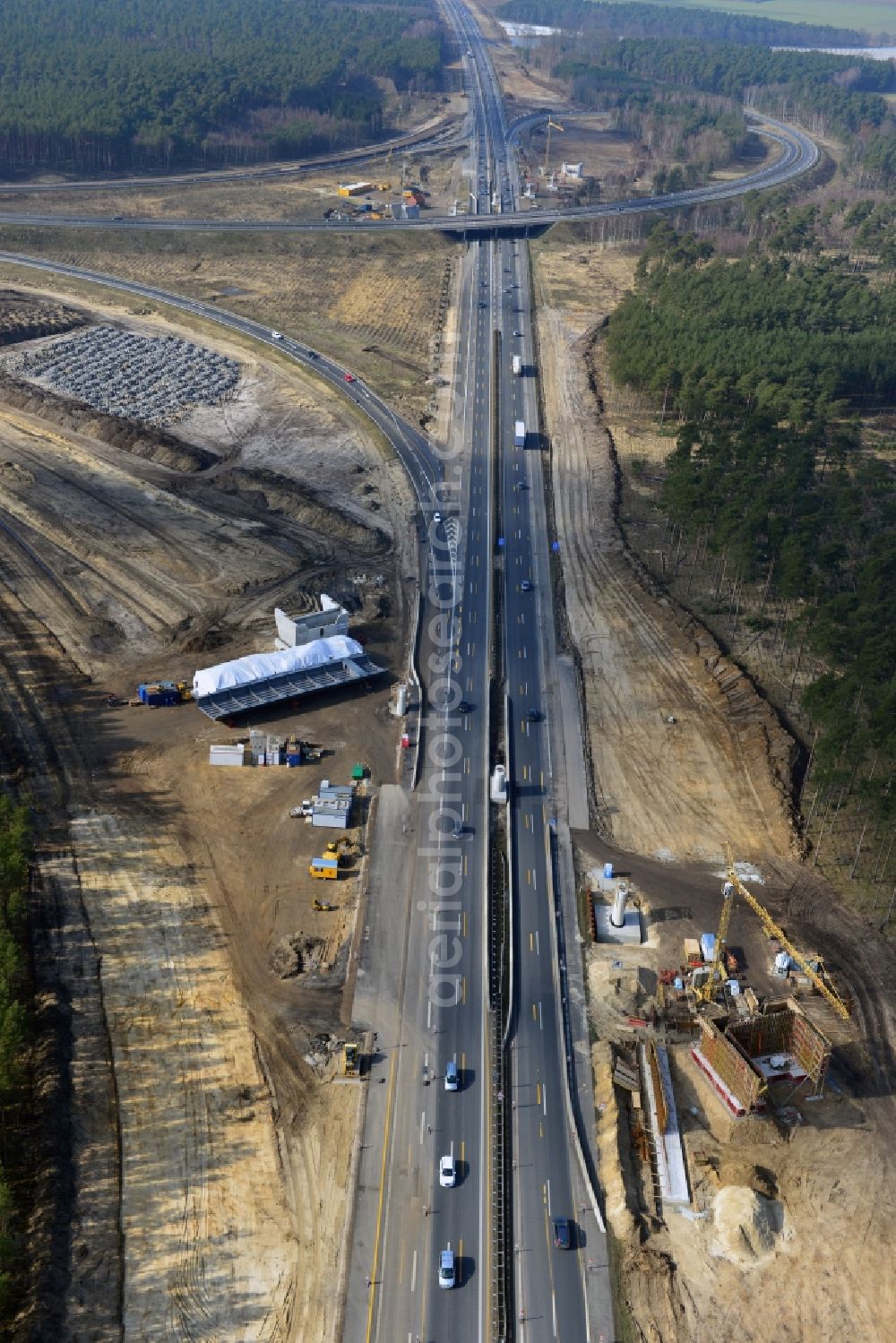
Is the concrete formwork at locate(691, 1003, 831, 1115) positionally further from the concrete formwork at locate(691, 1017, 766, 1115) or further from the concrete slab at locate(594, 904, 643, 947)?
the concrete slab at locate(594, 904, 643, 947)

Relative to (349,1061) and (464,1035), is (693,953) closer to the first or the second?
(464,1035)

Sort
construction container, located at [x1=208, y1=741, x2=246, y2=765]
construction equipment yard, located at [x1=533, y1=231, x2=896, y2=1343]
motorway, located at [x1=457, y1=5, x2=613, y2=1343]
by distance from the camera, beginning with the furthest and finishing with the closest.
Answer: construction container, located at [x1=208, y1=741, x2=246, y2=765], construction equipment yard, located at [x1=533, y1=231, x2=896, y2=1343], motorway, located at [x1=457, y1=5, x2=613, y2=1343]

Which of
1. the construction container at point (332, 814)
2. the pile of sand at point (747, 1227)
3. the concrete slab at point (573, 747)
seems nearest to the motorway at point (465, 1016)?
the concrete slab at point (573, 747)

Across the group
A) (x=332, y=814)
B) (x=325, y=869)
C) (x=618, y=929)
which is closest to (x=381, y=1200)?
(x=325, y=869)

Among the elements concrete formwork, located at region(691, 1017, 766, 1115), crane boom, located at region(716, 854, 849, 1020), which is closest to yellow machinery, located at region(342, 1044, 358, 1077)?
concrete formwork, located at region(691, 1017, 766, 1115)

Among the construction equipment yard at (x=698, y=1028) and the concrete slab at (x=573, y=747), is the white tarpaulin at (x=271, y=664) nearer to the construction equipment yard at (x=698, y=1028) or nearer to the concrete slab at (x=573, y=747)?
the concrete slab at (x=573, y=747)

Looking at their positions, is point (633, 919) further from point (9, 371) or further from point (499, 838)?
point (9, 371)
